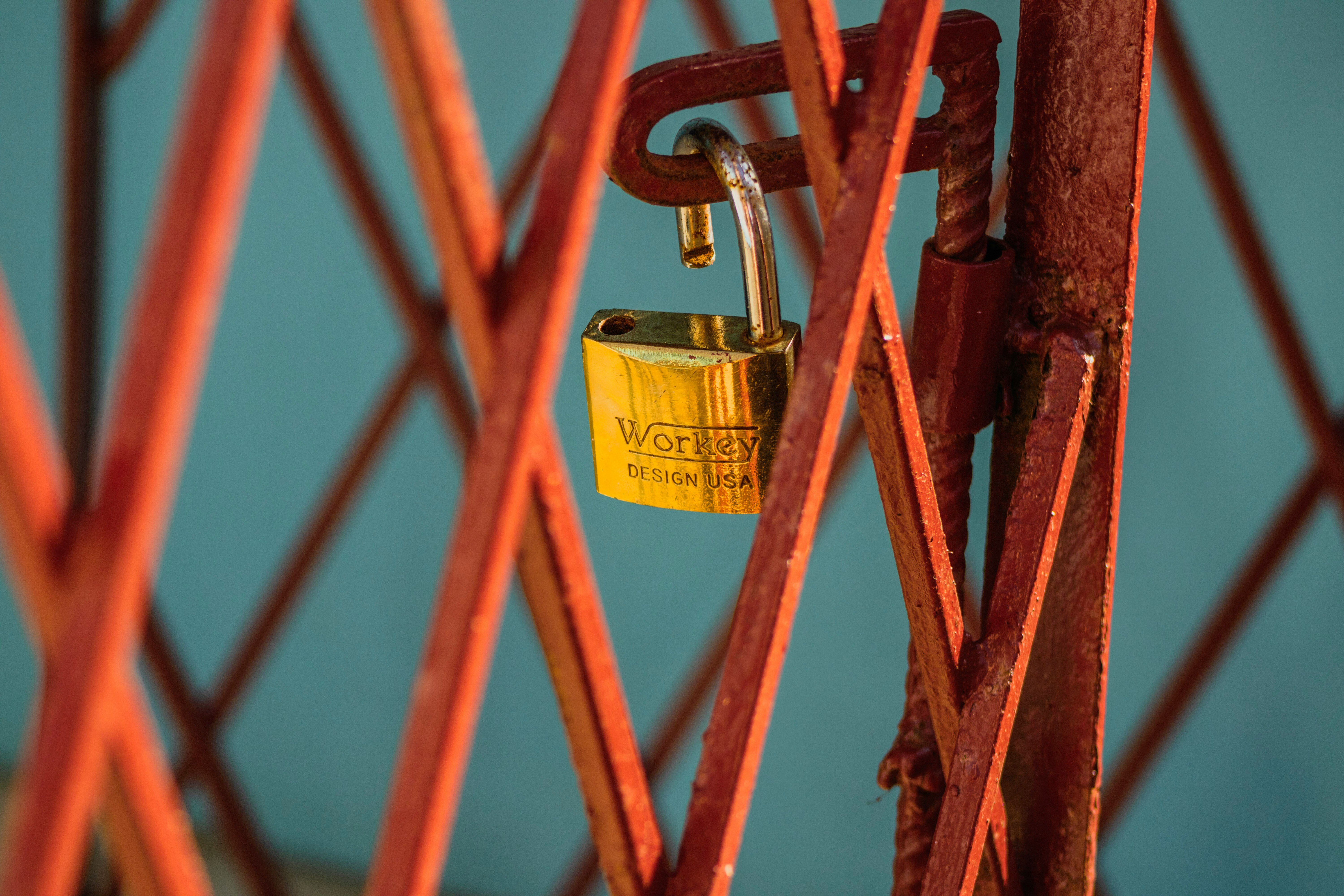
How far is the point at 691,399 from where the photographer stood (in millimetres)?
490

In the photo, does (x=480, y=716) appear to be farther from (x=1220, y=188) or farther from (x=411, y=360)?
(x=1220, y=188)

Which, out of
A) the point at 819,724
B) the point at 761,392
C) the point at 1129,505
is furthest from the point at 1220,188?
the point at 761,392

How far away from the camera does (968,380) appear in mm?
408

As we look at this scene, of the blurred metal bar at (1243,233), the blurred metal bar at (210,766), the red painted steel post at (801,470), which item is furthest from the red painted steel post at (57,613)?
the blurred metal bar at (210,766)

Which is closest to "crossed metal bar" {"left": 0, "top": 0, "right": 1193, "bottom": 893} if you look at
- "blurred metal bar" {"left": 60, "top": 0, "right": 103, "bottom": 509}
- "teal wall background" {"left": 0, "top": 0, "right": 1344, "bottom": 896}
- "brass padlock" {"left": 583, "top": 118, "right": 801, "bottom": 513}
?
"brass padlock" {"left": 583, "top": 118, "right": 801, "bottom": 513}

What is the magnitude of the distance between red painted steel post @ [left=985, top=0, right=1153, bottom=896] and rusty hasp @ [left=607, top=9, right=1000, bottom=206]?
3 cm

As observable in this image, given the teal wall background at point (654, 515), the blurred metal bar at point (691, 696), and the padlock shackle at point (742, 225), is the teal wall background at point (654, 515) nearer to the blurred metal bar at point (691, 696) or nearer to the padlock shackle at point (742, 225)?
the blurred metal bar at point (691, 696)

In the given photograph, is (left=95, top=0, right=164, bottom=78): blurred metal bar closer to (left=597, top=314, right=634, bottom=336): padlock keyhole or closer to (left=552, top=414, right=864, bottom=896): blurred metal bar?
(left=552, top=414, right=864, bottom=896): blurred metal bar

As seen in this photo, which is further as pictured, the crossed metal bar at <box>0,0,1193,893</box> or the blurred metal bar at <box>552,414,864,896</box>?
the blurred metal bar at <box>552,414,864,896</box>

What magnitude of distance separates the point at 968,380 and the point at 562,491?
202mm

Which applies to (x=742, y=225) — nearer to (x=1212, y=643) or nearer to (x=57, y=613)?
(x=57, y=613)

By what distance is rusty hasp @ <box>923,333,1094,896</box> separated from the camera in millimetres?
388

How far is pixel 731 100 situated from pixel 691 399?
0.53 ft

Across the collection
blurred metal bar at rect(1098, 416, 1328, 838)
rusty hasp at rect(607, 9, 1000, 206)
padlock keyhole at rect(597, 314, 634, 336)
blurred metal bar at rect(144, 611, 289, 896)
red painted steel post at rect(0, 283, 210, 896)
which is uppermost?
rusty hasp at rect(607, 9, 1000, 206)
